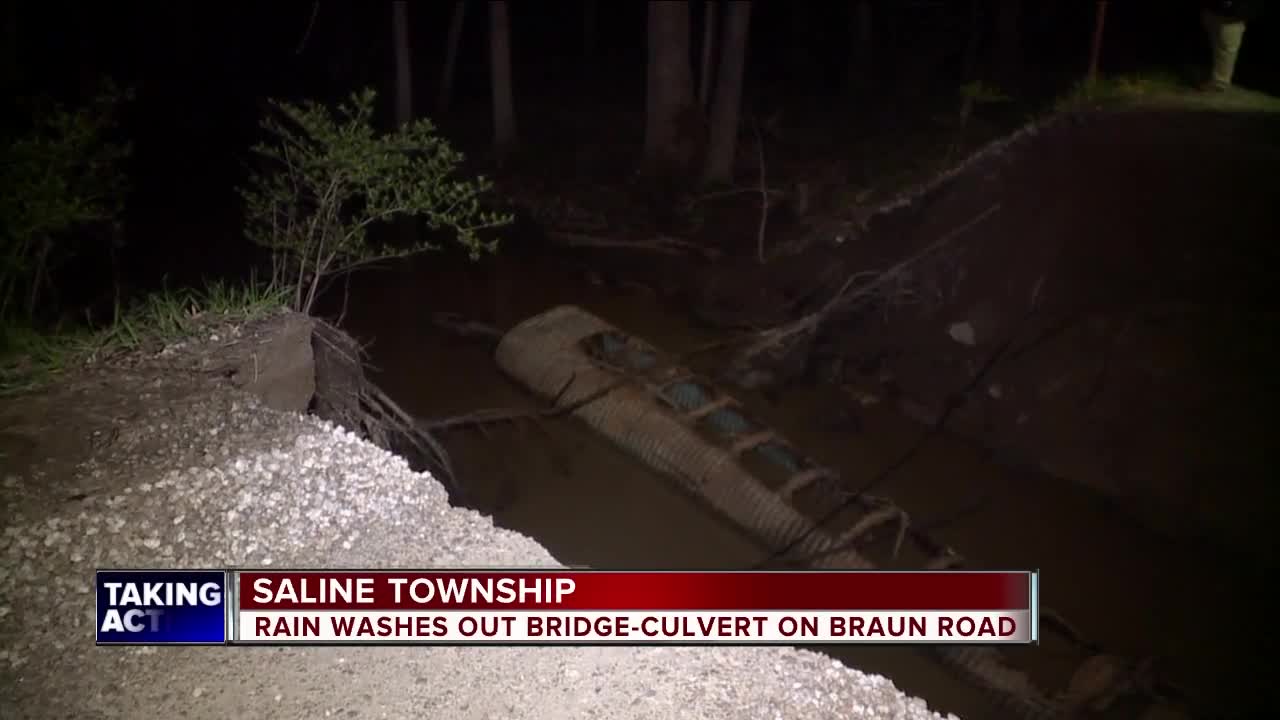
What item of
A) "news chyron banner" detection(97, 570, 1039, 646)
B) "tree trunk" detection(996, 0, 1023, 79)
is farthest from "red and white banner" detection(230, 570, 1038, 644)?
"tree trunk" detection(996, 0, 1023, 79)

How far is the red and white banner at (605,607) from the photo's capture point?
3.23 m

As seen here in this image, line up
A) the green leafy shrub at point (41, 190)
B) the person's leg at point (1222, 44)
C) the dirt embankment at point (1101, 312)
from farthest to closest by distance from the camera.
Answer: the person's leg at point (1222, 44)
the dirt embankment at point (1101, 312)
the green leafy shrub at point (41, 190)

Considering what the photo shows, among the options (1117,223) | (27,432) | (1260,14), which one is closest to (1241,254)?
(1117,223)

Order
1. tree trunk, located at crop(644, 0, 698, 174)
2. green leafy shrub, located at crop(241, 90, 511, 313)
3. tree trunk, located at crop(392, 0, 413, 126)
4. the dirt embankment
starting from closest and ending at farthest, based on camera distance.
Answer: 1. green leafy shrub, located at crop(241, 90, 511, 313)
2. the dirt embankment
3. tree trunk, located at crop(644, 0, 698, 174)
4. tree trunk, located at crop(392, 0, 413, 126)

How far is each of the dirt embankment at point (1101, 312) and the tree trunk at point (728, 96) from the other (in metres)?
3.85

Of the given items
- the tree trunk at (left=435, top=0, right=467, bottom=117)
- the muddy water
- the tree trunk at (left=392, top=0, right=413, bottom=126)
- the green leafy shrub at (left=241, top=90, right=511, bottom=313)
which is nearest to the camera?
the green leafy shrub at (left=241, top=90, right=511, bottom=313)

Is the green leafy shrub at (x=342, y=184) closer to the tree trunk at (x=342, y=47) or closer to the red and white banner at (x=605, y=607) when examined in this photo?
the red and white banner at (x=605, y=607)

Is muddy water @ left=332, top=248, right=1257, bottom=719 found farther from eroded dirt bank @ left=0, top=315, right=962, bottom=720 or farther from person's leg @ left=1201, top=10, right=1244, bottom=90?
person's leg @ left=1201, top=10, right=1244, bottom=90

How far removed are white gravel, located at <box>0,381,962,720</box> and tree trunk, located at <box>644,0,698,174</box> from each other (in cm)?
1244

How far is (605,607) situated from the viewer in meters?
3.37

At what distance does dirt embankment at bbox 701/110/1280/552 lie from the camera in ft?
25.8

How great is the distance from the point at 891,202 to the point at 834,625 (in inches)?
381

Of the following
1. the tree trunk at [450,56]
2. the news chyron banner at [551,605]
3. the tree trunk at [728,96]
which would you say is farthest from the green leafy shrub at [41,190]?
A: the tree trunk at [450,56]

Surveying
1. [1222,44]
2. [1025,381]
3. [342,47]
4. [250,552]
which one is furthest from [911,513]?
[342,47]
